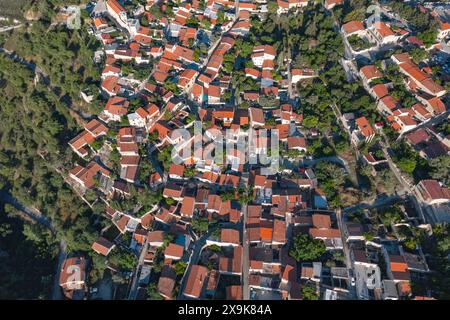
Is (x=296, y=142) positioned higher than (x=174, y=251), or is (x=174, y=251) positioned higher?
(x=296, y=142)

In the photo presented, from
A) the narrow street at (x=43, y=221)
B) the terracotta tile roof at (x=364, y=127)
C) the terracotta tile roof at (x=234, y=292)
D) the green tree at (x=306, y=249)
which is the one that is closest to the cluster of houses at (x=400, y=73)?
the terracotta tile roof at (x=364, y=127)

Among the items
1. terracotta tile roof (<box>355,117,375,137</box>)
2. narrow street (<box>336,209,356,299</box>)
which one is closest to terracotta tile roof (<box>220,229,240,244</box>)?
narrow street (<box>336,209,356,299</box>)

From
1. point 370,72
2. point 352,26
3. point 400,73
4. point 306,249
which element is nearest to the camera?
point 306,249

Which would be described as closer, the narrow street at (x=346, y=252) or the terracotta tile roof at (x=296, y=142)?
the narrow street at (x=346, y=252)

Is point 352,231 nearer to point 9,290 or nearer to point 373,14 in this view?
point 373,14

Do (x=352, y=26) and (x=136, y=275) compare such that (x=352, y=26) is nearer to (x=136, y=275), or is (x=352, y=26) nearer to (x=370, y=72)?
(x=370, y=72)

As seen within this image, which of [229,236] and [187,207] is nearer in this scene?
[229,236]

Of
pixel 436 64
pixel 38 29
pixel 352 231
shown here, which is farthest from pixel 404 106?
→ pixel 38 29

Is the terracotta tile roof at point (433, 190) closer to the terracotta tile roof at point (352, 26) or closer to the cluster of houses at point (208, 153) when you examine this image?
the cluster of houses at point (208, 153)

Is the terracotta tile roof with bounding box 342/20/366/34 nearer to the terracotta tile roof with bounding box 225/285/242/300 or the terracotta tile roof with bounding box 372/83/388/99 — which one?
the terracotta tile roof with bounding box 372/83/388/99

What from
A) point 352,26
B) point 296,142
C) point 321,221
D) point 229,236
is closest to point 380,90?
point 352,26
